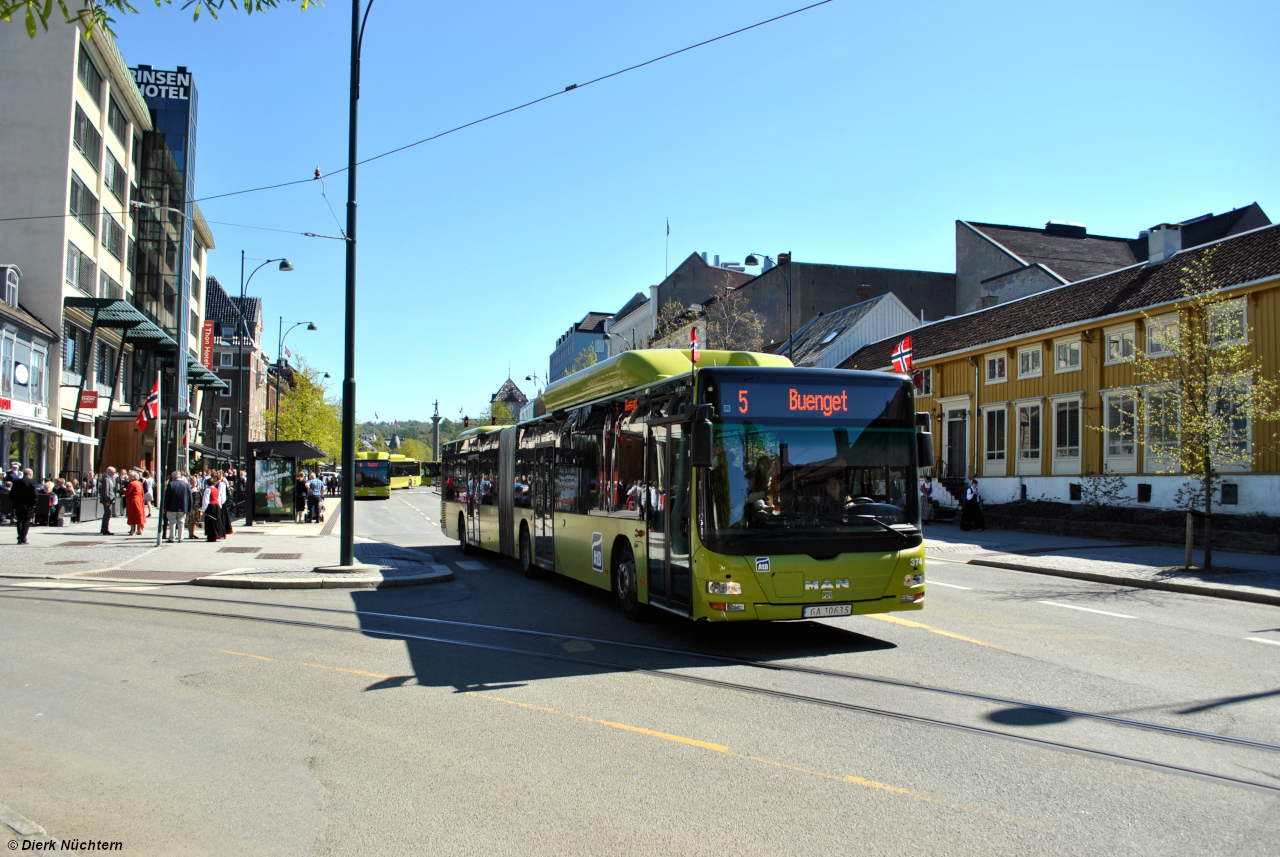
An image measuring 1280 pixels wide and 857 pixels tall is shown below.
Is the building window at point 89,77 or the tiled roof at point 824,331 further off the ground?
the building window at point 89,77

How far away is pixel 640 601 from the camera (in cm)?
1047

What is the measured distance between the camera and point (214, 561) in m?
17.7

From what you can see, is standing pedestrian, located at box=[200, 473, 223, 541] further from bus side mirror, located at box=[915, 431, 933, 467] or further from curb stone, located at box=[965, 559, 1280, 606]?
bus side mirror, located at box=[915, 431, 933, 467]

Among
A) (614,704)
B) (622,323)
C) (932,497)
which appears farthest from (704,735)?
(622,323)

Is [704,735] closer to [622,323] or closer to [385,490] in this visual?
[385,490]

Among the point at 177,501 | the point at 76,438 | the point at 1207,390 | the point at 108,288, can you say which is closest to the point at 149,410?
the point at 177,501

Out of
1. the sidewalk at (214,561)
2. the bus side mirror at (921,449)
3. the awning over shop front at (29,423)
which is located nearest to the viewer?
the bus side mirror at (921,449)

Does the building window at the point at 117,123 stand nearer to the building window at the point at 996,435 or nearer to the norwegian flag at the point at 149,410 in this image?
the norwegian flag at the point at 149,410

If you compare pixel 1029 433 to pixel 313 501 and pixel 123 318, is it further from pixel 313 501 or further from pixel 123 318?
pixel 123 318

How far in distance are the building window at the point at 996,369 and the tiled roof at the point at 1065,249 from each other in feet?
39.9

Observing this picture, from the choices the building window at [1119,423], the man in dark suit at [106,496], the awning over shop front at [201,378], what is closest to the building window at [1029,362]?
the building window at [1119,423]

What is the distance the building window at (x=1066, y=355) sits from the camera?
99.5ft

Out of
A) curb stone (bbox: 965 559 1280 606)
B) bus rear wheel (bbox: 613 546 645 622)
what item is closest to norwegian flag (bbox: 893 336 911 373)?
curb stone (bbox: 965 559 1280 606)

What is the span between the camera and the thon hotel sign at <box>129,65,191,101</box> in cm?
5675
